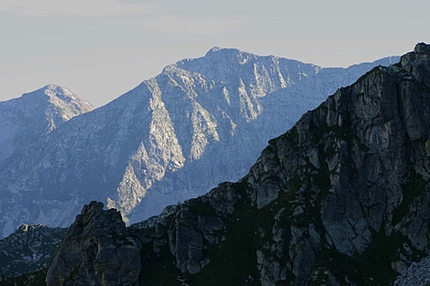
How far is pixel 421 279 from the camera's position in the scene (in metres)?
191

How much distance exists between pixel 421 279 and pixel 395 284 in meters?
9.51

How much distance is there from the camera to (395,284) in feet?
649
